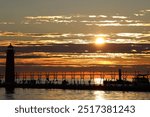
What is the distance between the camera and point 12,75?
293 feet

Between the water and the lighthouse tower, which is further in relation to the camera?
the lighthouse tower

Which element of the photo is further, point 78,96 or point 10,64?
point 10,64

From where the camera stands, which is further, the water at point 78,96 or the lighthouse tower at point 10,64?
the lighthouse tower at point 10,64

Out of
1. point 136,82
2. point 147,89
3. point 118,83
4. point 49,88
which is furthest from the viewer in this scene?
point 49,88

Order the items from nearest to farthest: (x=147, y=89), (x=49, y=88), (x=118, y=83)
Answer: (x=147, y=89)
(x=118, y=83)
(x=49, y=88)

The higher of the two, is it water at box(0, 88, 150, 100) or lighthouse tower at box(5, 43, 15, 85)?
lighthouse tower at box(5, 43, 15, 85)

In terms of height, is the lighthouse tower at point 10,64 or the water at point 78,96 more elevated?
the lighthouse tower at point 10,64

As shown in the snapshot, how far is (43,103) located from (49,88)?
83.1 meters

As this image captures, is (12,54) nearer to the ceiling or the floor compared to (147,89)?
nearer to the ceiling

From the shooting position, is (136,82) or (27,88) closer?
(136,82)

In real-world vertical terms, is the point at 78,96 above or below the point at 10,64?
below

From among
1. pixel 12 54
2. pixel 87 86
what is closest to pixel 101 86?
pixel 87 86

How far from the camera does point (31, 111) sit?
23312 mm

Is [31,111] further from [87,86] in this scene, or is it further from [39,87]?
[39,87]
